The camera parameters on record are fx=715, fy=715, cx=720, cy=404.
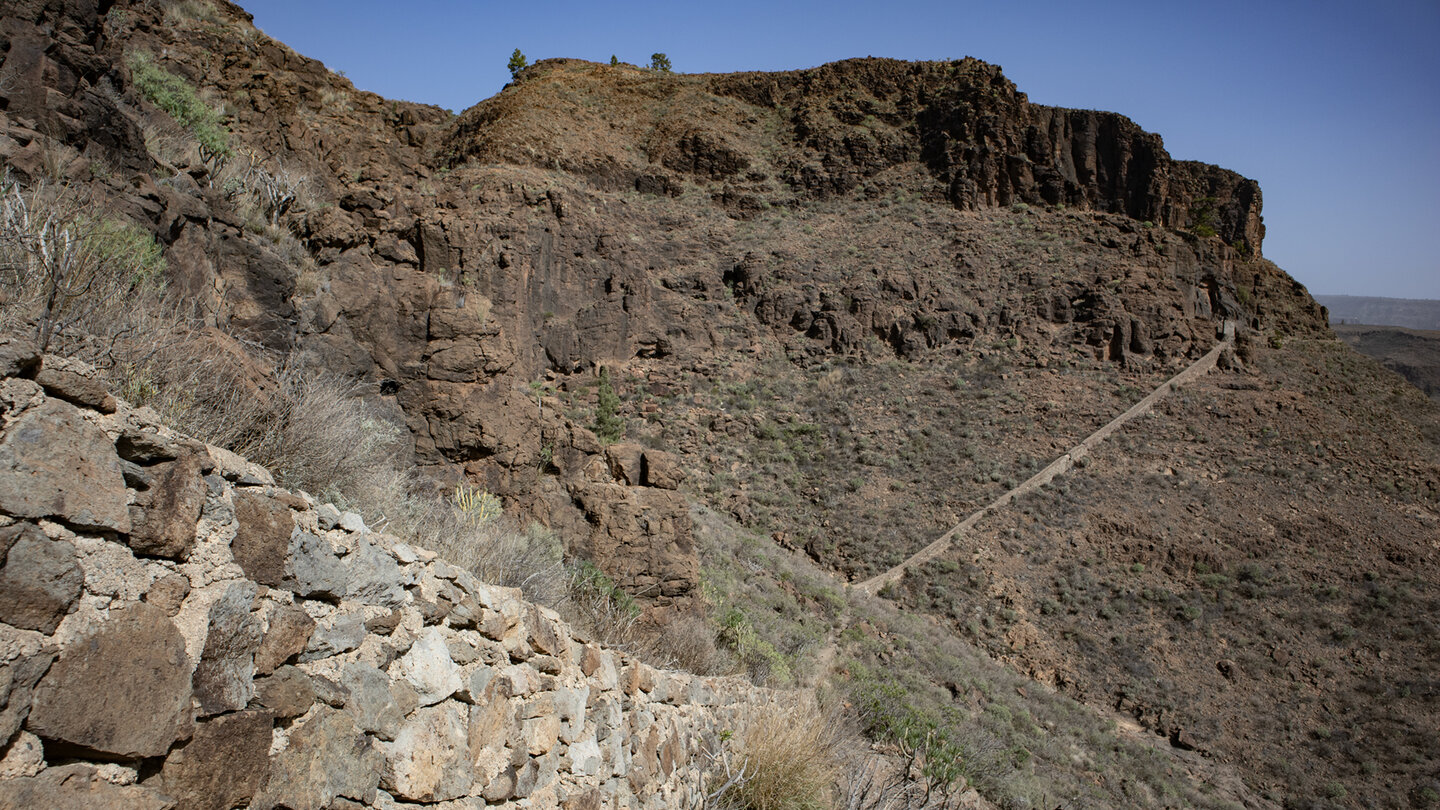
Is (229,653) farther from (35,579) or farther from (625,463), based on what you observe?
(625,463)

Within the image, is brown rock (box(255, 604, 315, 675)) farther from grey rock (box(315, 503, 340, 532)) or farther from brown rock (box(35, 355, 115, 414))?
brown rock (box(35, 355, 115, 414))

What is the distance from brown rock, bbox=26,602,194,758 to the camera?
1.60m

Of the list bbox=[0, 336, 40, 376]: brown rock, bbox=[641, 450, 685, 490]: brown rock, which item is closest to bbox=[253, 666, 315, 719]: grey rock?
bbox=[0, 336, 40, 376]: brown rock

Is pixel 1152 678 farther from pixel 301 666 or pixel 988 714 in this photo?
pixel 301 666

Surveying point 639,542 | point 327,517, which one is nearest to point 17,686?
point 327,517

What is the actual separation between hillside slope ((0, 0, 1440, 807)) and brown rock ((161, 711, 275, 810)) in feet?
8.74

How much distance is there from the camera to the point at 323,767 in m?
2.31

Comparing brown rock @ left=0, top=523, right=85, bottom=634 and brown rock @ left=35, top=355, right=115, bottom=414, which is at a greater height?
brown rock @ left=35, top=355, right=115, bottom=414

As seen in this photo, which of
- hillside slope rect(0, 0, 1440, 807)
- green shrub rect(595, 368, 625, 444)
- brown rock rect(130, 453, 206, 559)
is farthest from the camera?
green shrub rect(595, 368, 625, 444)

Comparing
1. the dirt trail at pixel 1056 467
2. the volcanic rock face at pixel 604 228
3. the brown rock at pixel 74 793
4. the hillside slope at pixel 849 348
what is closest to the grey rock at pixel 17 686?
the brown rock at pixel 74 793

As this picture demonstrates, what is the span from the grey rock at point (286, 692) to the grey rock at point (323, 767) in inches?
2.3

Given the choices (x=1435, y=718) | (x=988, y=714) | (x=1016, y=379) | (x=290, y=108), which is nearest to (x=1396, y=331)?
(x=1016, y=379)

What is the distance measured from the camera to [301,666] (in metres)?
2.37

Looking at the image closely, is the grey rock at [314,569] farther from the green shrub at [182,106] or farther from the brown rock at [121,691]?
the green shrub at [182,106]
